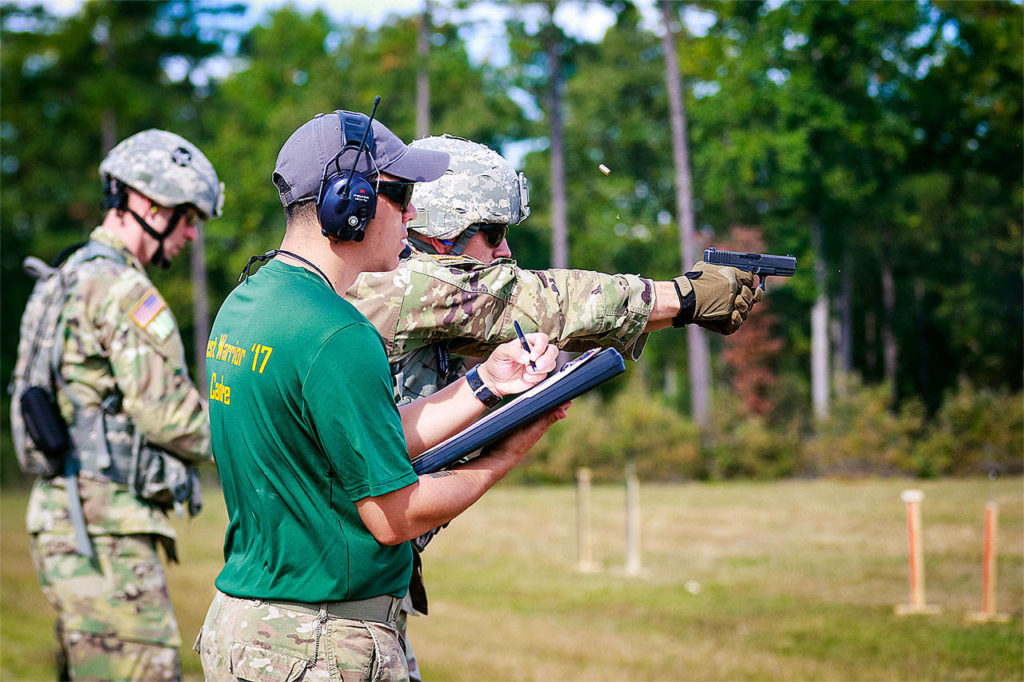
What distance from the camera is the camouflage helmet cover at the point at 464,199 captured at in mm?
3441

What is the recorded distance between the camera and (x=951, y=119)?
40.2 feet

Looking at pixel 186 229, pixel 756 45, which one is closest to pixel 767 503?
pixel 756 45

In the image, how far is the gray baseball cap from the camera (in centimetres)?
288

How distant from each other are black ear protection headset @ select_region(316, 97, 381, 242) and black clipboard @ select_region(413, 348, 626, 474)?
0.57 m

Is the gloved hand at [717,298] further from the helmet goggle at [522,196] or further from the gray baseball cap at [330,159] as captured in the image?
the gray baseball cap at [330,159]

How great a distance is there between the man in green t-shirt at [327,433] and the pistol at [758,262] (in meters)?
0.82

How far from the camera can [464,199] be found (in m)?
3.45

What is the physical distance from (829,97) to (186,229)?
45.7ft

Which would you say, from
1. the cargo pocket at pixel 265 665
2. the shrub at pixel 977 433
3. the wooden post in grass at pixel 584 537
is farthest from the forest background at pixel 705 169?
the wooden post in grass at pixel 584 537

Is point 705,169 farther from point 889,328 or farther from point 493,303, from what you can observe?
point 493,303

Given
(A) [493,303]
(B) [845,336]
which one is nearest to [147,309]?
(A) [493,303]

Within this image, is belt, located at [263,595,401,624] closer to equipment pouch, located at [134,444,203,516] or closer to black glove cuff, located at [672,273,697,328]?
black glove cuff, located at [672,273,697,328]

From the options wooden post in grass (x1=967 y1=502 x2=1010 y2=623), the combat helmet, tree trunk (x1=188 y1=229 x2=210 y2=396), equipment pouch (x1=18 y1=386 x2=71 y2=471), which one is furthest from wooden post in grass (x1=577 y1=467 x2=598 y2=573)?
tree trunk (x1=188 y1=229 x2=210 y2=396)

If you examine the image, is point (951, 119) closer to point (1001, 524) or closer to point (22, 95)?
point (1001, 524)
